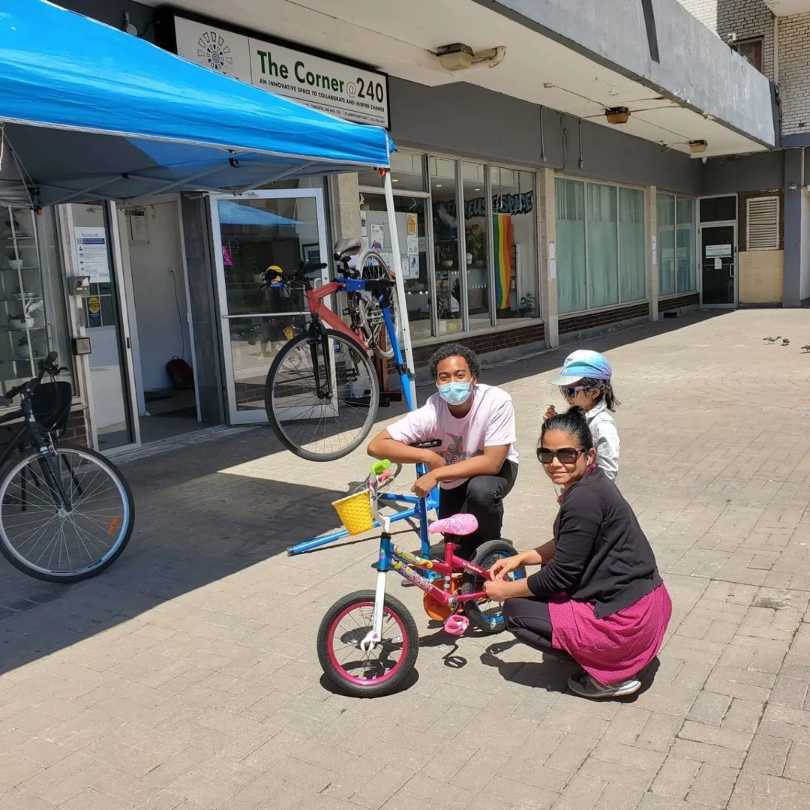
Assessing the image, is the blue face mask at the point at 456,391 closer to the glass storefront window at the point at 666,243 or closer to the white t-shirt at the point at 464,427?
the white t-shirt at the point at 464,427

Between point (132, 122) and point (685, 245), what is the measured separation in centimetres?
2070

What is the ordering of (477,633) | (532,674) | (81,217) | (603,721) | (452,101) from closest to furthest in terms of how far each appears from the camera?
(603,721) → (532,674) → (477,633) → (81,217) → (452,101)

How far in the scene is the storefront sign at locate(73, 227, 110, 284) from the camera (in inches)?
277

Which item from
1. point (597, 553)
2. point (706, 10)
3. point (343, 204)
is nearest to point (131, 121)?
point (597, 553)

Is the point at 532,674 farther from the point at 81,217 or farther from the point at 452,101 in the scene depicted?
the point at 452,101

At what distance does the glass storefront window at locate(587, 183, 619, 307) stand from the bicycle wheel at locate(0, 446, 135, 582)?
13.3m

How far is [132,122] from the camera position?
370 cm

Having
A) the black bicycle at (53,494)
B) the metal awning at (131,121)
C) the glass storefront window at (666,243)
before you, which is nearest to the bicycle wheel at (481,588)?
the black bicycle at (53,494)

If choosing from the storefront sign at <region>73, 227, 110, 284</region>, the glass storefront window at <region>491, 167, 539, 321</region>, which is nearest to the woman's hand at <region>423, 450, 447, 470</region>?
the storefront sign at <region>73, 227, 110, 284</region>

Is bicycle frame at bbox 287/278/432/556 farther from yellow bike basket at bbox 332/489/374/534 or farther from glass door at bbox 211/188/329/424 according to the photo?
glass door at bbox 211/188/329/424

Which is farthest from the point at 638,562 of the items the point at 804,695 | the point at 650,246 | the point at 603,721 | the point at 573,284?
the point at 650,246

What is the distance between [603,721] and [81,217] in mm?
5879

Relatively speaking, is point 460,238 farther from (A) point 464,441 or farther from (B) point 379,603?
(B) point 379,603

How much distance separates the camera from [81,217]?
279 inches
